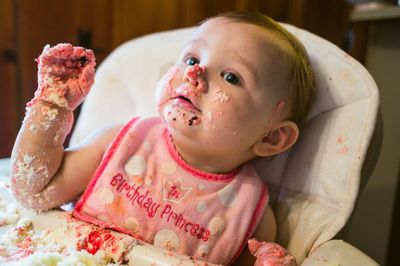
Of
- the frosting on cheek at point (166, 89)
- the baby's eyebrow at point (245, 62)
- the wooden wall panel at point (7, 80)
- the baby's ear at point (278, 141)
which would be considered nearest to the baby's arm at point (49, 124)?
the frosting on cheek at point (166, 89)

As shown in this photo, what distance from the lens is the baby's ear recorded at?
86 centimetres

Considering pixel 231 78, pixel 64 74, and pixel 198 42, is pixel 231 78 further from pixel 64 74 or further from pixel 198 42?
pixel 64 74

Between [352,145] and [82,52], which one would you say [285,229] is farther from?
[82,52]

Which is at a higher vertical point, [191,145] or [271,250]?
[191,145]

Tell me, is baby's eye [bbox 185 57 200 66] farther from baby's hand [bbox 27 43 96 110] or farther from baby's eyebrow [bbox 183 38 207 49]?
baby's hand [bbox 27 43 96 110]

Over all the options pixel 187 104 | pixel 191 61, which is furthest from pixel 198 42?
pixel 187 104

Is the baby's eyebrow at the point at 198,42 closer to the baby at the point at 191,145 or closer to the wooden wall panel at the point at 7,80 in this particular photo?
the baby at the point at 191,145

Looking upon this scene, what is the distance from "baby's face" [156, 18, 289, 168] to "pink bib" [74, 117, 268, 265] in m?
0.06

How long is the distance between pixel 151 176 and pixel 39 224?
20 cm

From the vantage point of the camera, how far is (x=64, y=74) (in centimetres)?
72

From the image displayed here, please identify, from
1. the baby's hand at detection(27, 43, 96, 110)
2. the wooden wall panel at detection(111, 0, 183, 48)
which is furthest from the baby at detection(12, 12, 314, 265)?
the wooden wall panel at detection(111, 0, 183, 48)

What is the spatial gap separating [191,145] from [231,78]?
0.45 feet

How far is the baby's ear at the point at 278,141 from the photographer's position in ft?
2.84

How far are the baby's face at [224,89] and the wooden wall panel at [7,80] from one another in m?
0.96
